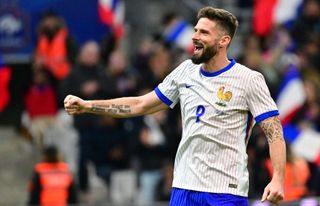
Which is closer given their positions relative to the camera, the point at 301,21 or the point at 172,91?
the point at 172,91

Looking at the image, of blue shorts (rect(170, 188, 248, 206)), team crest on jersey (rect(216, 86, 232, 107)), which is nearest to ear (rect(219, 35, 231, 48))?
team crest on jersey (rect(216, 86, 232, 107))

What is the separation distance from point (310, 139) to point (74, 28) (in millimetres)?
4403

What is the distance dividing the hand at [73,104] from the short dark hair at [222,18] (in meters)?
1.08

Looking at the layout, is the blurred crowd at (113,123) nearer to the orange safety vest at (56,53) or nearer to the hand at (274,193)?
the orange safety vest at (56,53)

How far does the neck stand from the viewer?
9250 millimetres

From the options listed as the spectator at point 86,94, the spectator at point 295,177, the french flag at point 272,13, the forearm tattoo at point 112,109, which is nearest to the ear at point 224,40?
the forearm tattoo at point 112,109

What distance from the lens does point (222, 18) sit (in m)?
9.20

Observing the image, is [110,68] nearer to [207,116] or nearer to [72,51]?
[72,51]

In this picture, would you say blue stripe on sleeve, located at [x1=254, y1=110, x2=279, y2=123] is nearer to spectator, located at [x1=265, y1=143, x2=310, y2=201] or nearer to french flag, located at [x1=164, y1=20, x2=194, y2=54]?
spectator, located at [x1=265, y1=143, x2=310, y2=201]

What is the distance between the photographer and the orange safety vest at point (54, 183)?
15.6 metres

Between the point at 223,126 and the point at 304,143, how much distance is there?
6848 millimetres

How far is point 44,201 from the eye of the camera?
15555 millimetres

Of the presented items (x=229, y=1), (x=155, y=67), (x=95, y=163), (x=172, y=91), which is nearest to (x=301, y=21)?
(x=229, y=1)

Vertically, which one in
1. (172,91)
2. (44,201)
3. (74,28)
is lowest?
(44,201)
